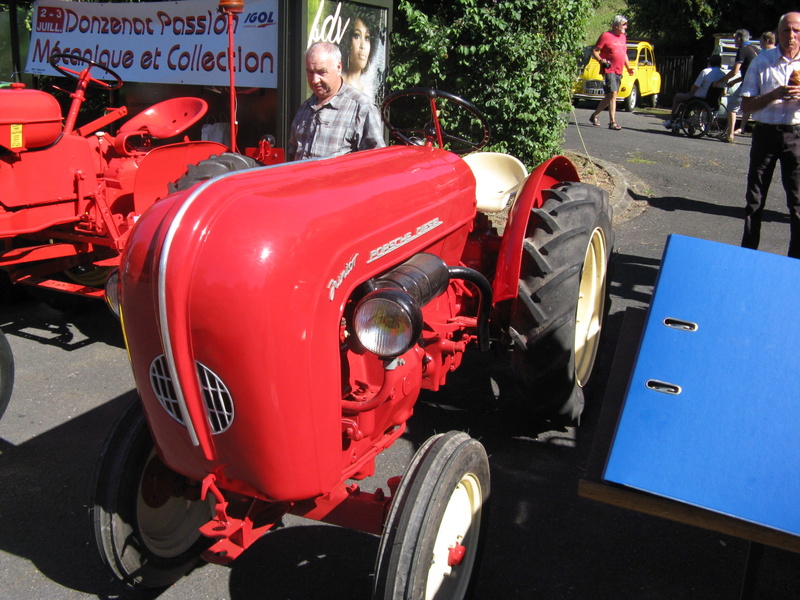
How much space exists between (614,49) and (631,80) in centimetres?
453

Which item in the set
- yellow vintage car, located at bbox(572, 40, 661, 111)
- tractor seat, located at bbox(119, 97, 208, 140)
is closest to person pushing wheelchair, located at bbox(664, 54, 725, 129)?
yellow vintage car, located at bbox(572, 40, 661, 111)

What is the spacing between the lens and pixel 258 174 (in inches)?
79.2

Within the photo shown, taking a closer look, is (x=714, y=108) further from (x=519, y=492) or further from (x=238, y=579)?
(x=238, y=579)

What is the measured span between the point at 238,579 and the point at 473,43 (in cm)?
606

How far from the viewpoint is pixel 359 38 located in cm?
654

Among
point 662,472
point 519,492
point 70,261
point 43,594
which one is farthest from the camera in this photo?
point 70,261

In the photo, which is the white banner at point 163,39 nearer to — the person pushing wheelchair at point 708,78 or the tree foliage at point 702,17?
the person pushing wheelchair at point 708,78

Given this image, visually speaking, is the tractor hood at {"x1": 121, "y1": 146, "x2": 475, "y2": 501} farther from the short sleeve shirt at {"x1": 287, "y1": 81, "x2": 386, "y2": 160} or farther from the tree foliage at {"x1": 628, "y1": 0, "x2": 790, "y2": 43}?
the tree foliage at {"x1": 628, "y1": 0, "x2": 790, "y2": 43}

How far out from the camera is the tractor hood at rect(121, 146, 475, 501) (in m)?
1.64

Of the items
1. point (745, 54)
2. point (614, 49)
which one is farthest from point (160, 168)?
point (614, 49)

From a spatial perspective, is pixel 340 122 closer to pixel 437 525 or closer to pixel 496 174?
pixel 496 174

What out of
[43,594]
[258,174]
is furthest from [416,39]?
[43,594]

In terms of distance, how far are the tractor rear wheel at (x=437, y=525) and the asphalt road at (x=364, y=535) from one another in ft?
1.07

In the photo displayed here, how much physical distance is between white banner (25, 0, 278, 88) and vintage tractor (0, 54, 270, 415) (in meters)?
1.59
